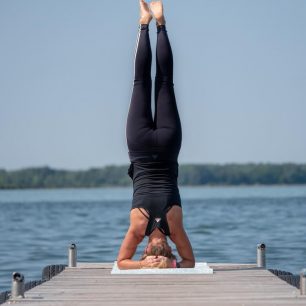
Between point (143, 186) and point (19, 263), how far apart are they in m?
10.7

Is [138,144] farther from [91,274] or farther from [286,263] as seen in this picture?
[286,263]

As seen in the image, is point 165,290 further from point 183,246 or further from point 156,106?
point 156,106

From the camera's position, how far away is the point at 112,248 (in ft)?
87.9

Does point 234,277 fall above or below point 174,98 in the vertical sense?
below

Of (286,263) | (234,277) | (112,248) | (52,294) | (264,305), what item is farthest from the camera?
(112,248)

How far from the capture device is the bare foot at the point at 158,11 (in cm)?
1153

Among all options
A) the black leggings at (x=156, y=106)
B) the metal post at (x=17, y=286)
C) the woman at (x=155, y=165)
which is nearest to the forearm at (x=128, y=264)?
the woman at (x=155, y=165)

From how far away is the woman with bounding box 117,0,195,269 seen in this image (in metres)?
10.8

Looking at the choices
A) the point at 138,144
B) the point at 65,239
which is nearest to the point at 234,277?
the point at 138,144

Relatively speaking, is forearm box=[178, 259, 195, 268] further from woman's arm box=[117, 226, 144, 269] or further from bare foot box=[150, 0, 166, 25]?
bare foot box=[150, 0, 166, 25]

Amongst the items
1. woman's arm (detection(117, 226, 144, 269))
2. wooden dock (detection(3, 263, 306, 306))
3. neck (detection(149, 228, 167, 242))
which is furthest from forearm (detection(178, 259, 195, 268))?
woman's arm (detection(117, 226, 144, 269))

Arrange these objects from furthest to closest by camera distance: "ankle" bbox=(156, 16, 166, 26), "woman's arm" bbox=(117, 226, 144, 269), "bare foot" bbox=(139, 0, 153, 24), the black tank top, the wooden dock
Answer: "bare foot" bbox=(139, 0, 153, 24)
"ankle" bbox=(156, 16, 166, 26)
the black tank top
"woman's arm" bbox=(117, 226, 144, 269)
the wooden dock

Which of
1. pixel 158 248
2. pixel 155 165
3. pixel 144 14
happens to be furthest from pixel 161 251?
pixel 144 14

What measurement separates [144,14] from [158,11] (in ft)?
0.54
